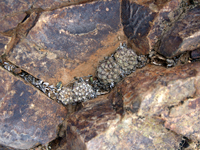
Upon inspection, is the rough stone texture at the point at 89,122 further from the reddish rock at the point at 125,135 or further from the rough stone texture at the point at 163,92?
the rough stone texture at the point at 163,92

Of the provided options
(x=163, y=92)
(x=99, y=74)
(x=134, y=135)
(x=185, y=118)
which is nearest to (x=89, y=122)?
(x=134, y=135)

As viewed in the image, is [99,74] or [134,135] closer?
[134,135]

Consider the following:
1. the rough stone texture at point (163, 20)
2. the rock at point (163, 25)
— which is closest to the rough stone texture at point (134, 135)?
the rock at point (163, 25)

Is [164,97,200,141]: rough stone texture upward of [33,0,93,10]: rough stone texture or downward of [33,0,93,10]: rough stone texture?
downward

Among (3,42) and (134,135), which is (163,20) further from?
(3,42)

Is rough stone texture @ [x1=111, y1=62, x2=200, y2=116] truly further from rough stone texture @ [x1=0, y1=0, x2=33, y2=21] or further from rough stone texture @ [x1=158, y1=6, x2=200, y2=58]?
rough stone texture @ [x1=0, y1=0, x2=33, y2=21]

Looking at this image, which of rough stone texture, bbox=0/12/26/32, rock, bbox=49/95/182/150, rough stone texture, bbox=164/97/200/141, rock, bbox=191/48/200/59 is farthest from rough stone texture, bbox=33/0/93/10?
rough stone texture, bbox=164/97/200/141

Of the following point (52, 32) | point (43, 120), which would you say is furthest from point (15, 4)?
point (43, 120)
